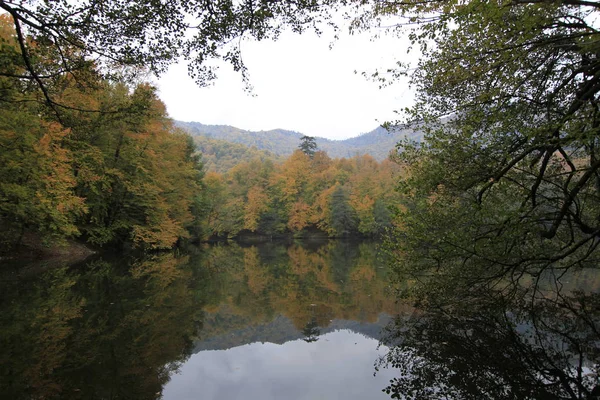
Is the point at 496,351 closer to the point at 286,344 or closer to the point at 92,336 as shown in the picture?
the point at 286,344

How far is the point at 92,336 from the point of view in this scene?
6.71m

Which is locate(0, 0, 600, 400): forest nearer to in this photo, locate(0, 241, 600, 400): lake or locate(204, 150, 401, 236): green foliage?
locate(0, 241, 600, 400): lake

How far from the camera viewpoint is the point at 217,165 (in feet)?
339

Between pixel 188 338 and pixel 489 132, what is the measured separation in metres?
6.67

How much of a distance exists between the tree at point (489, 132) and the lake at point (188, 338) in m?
2.36

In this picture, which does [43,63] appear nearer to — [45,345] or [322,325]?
[45,345]

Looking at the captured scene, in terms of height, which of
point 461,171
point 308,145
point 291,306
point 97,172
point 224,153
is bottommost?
point 291,306

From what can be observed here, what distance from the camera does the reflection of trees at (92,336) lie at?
4.77 metres

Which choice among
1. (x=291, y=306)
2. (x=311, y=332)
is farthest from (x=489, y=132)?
(x=291, y=306)

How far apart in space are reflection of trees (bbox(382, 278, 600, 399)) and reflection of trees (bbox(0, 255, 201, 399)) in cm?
356

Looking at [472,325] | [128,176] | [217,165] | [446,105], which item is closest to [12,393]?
[472,325]

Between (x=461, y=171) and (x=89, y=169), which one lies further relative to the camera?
(x=89, y=169)

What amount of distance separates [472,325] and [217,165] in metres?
100

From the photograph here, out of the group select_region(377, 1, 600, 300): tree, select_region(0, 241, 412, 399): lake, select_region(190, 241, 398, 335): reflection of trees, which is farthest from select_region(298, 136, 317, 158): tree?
select_region(377, 1, 600, 300): tree
